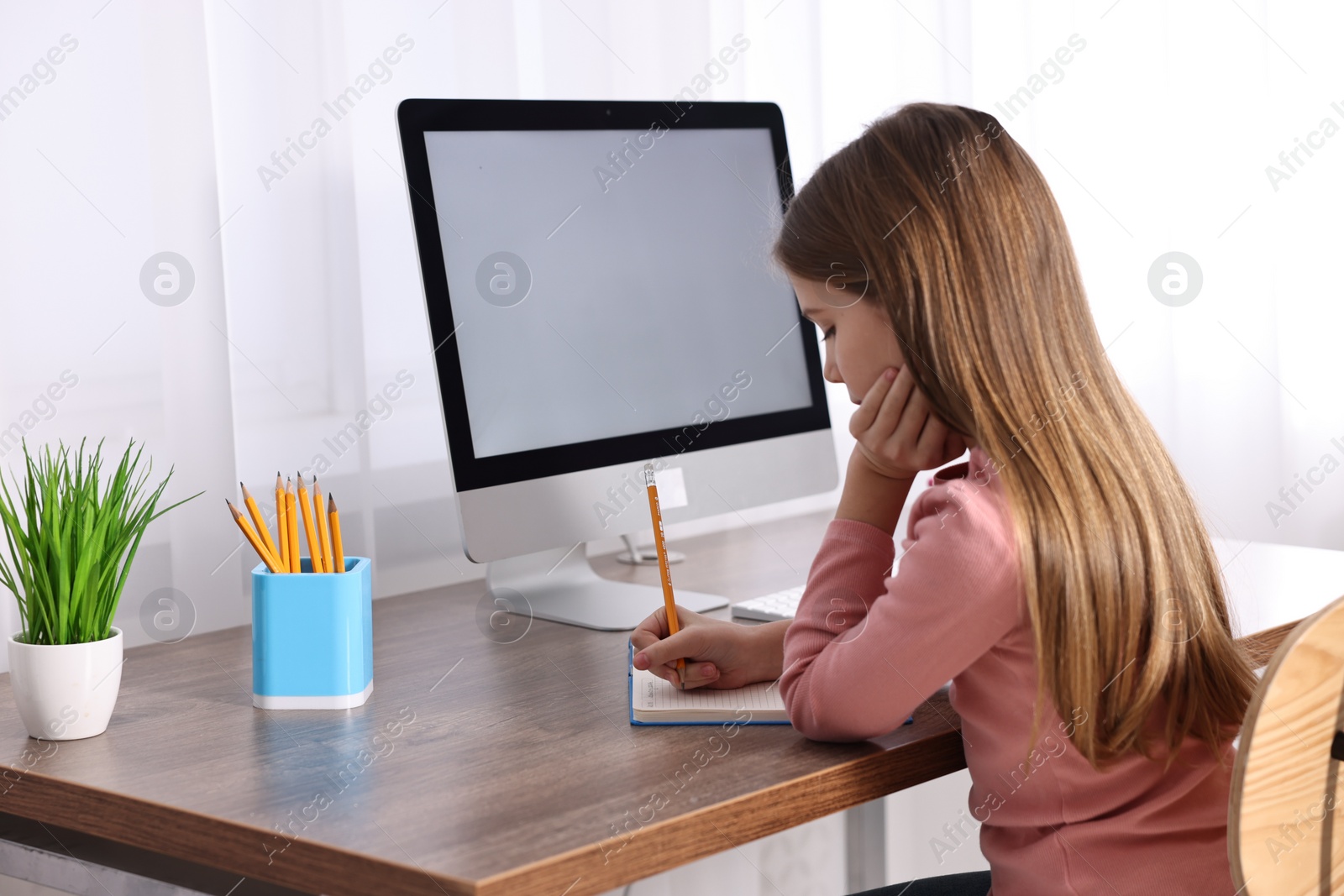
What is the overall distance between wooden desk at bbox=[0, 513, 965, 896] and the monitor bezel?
196 mm

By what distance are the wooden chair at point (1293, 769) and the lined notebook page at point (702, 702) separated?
0.32m

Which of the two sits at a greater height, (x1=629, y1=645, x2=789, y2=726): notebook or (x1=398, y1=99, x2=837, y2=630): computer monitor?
(x1=398, y1=99, x2=837, y2=630): computer monitor

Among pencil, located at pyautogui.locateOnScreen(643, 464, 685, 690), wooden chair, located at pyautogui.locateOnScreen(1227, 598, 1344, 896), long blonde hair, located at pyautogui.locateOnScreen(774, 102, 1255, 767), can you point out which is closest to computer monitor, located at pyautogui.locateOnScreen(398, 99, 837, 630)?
pencil, located at pyautogui.locateOnScreen(643, 464, 685, 690)

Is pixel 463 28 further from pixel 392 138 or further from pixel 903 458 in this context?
pixel 903 458

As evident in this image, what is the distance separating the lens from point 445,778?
0.80 m

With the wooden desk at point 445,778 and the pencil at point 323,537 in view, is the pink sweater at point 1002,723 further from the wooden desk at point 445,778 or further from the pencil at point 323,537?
the pencil at point 323,537

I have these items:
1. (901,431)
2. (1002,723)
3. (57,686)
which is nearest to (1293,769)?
(1002,723)

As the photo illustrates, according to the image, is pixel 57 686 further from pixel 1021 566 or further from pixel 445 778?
pixel 1021 566

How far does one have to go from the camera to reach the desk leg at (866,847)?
4.78ft

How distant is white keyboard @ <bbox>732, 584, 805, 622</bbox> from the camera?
119 cm

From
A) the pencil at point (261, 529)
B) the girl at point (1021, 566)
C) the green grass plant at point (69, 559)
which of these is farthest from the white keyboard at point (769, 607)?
the green grass plant at point (69, 559)

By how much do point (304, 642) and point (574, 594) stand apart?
16.3 inches

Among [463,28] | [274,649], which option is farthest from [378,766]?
[463,28]

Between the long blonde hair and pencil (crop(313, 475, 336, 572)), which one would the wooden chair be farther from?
pencil (crop(313, 475, 336, 572))
